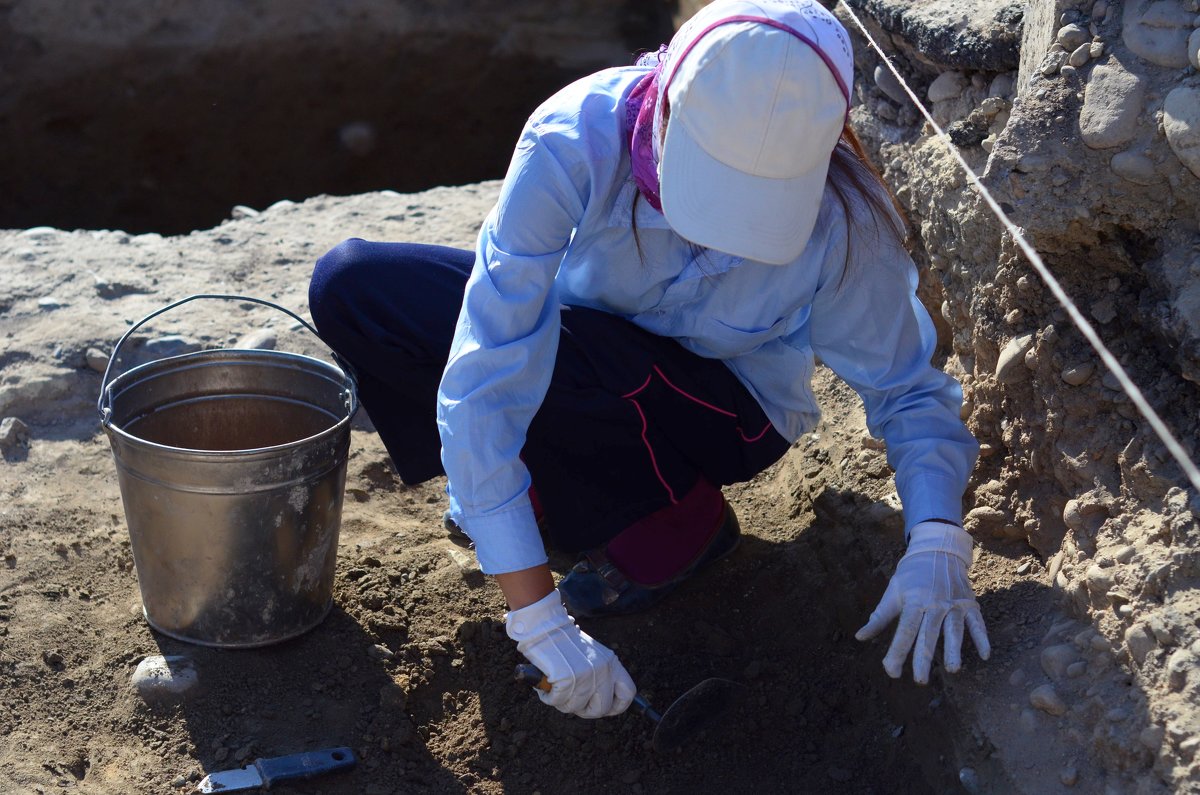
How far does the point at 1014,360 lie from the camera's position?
1.87 metres

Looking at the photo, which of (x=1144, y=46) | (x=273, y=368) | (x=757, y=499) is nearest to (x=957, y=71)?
(x=1144, y=46)

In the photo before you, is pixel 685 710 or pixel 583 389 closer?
pixel 685 710

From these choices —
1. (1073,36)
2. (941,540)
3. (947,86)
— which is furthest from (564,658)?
(947,86)

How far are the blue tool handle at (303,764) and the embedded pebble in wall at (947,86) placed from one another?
1.55 m

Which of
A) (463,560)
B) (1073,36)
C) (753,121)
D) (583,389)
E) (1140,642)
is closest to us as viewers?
(753,121)

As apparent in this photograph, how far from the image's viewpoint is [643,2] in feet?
17.6

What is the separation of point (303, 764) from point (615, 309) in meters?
0.87

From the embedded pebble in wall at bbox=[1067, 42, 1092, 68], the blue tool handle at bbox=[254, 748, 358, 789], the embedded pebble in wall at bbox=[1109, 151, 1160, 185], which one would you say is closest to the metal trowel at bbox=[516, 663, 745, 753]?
the blue tool handle at bbox=[254, 748, 358, 789]

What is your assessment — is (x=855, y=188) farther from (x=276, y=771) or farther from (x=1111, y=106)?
(x=276, y=771)

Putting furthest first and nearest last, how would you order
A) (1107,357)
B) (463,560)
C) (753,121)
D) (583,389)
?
(463,560) → (583,389) → (753,121) → (1107,357)

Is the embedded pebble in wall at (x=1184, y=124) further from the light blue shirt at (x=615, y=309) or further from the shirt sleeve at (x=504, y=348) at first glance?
the shirt sleeve at (x=504, y=348)

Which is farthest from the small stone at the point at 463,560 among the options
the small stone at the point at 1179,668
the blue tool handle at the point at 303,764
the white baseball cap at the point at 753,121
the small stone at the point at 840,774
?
the small stone at the point at 1179,668

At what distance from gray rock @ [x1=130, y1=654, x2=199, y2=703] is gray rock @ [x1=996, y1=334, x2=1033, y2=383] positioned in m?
1.40

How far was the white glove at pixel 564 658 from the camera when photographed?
5.36 ft
